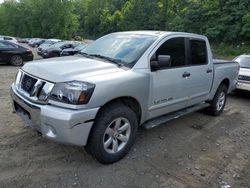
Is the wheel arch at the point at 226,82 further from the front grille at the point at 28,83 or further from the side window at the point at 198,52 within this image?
the front grille at the point at 28,83

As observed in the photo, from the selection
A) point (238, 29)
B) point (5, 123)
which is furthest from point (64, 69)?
point (238, 29)

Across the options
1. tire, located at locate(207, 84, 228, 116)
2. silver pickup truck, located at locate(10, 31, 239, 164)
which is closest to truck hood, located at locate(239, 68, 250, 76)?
tire, located at locate(207, 84, 228, 116)

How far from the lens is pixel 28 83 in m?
3.93

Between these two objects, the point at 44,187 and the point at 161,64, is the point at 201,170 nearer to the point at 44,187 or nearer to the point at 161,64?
the point at 161,64

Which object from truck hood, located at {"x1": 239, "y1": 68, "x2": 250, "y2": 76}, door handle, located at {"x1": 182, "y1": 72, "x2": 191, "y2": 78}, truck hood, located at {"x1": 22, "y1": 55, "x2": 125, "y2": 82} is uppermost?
truck hood, located at {"x1": 22, "y1": 55, "x2": 125, "y2": 82}

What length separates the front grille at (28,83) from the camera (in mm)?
3835

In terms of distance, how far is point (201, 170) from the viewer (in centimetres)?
400

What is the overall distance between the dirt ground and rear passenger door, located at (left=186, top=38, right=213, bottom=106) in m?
0.68

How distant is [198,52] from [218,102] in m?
1.52

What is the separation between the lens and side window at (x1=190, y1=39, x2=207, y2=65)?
5328mm

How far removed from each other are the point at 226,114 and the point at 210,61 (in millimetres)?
1714

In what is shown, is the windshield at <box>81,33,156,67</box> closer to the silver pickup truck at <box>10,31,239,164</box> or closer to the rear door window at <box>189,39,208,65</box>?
the silver pickup truck at <box>10,31,239,164</box>

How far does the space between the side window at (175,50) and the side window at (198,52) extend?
0.30 meters

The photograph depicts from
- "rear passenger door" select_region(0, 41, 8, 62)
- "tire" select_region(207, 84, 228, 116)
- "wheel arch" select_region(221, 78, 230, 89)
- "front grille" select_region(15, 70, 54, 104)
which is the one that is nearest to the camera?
"front grille" select_region(15, 70, 54, 104)
